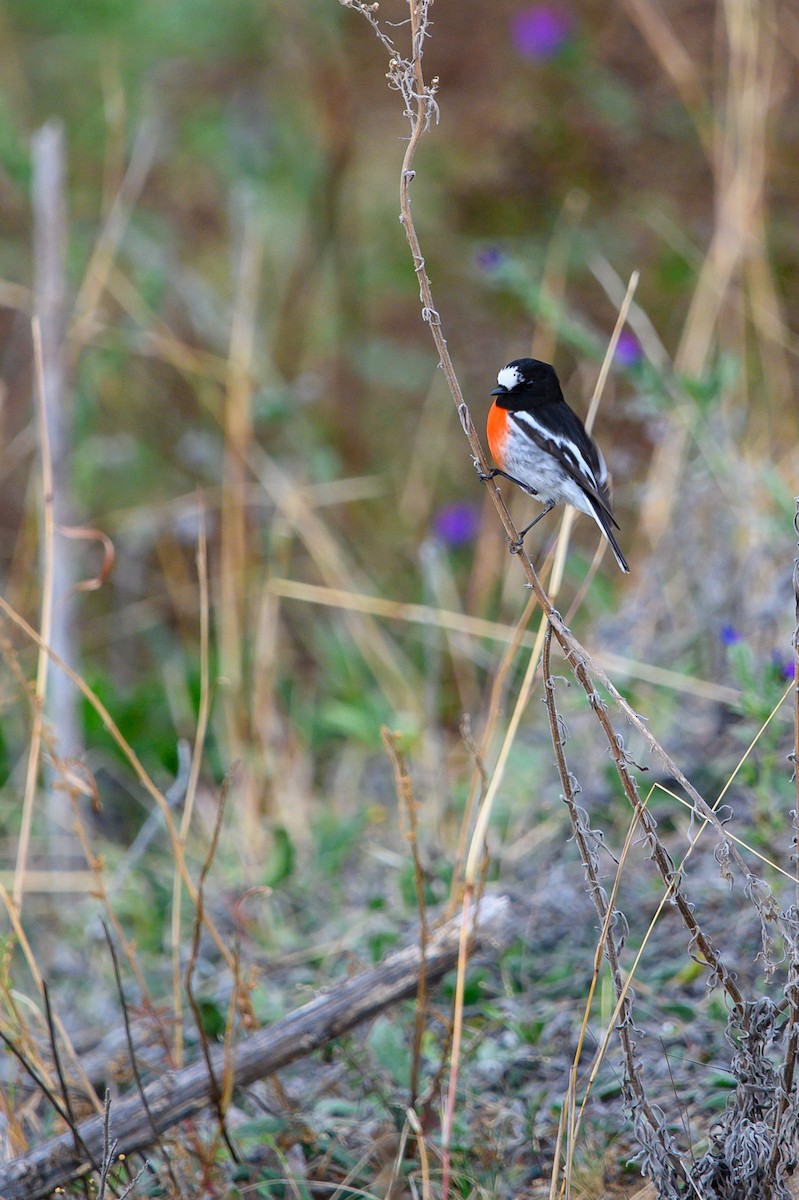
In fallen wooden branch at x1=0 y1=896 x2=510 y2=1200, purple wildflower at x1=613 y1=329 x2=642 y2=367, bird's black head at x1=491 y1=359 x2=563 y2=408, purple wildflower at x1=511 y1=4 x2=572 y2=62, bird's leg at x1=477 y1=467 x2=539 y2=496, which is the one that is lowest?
fallen wooden branch at x1=0 y1=896 x2=510 y2=1200

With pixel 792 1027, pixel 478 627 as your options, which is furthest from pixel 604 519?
pixel 478 627

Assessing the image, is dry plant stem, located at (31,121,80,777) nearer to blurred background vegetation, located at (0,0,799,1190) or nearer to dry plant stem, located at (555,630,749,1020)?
blurred background vegetation, located at (0,0,799,1190)

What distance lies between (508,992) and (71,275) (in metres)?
3.37

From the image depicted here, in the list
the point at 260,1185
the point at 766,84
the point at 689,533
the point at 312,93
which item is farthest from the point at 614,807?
the point at 312,93

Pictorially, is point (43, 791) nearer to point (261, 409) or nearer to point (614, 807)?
point (261, 409)

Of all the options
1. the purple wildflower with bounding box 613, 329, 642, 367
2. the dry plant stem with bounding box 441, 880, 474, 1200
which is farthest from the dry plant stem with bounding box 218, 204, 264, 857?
the dry plant stem with bounding box 441, 880, 474, 1200

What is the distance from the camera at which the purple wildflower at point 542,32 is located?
4.34 meters

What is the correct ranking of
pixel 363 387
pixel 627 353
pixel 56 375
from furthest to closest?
1. pixel 363 387
2. pixel 56 375
3. pixel 627 353

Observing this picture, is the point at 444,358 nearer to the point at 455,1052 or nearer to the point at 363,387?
the point at 455,1052

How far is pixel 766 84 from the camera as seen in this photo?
10.8 ft

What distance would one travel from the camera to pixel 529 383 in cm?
160

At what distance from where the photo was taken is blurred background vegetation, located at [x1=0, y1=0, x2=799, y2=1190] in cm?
291

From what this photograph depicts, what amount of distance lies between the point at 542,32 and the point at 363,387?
4.98 ft

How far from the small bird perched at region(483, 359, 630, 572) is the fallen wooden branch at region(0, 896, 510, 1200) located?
0.71 metres
